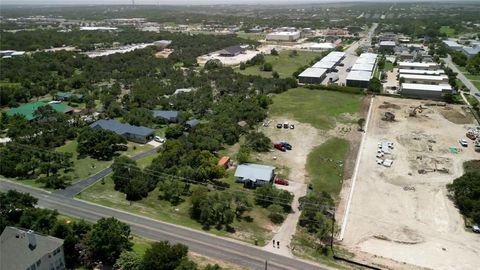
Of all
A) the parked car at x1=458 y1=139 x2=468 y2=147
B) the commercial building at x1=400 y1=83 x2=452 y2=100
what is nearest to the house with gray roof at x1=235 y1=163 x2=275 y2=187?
the parked car at x1=458 y1=139 x2=468 y2=147

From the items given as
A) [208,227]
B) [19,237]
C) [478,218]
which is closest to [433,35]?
[478,218]

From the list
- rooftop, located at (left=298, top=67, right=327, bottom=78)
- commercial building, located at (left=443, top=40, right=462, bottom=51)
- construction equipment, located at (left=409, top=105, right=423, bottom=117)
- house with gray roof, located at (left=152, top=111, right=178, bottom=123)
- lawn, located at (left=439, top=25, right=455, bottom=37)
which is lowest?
construction equipment, located at (left=409, top=105, right=423, bottom=117)

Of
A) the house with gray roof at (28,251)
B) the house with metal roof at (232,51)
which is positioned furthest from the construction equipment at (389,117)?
the house with metal roof at (232,51)

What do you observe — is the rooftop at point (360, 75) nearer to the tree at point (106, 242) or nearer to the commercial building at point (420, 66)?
the commercial building at point (420, 66)

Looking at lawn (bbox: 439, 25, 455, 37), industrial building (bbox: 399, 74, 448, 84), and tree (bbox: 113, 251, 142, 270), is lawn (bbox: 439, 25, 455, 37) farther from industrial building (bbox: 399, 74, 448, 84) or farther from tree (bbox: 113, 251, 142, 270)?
tree (bbox: 113, 251, 142, 270)

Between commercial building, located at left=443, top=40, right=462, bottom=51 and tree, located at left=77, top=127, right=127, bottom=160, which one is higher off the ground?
commercial building, located at left=443, top=40, right=462, bottom=51

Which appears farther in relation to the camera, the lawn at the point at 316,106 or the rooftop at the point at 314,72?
the rooftop at the point at 314,72

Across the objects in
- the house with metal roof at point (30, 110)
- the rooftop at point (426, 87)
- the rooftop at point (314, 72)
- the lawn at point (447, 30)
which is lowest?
the house with metal roof at point (30, 110)
